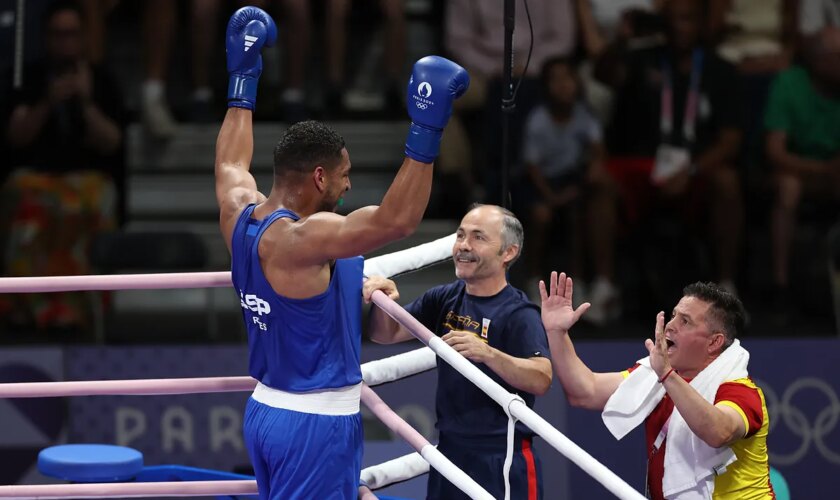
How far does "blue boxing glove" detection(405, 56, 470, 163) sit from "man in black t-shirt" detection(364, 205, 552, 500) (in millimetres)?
731

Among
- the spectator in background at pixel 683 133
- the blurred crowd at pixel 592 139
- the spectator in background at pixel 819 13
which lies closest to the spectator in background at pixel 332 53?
the blurred crowd at pixel 592 139

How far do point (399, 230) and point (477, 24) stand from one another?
455cm

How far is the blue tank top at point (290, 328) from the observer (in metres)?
3.51

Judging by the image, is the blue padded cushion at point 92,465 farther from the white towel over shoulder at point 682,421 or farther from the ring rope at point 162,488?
the white towel over shoulder at point 682,421

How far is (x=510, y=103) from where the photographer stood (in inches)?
168

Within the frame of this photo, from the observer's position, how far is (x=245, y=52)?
161 inches

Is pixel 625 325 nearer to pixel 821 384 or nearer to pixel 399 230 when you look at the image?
pixel 821 384

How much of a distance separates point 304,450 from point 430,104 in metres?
1.02

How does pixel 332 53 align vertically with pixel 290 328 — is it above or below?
above

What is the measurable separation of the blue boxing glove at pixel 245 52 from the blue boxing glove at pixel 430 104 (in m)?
0.99

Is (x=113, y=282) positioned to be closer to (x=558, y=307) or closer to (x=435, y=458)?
(x=435, y=458)

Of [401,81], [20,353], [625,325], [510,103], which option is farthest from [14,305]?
[510,103]

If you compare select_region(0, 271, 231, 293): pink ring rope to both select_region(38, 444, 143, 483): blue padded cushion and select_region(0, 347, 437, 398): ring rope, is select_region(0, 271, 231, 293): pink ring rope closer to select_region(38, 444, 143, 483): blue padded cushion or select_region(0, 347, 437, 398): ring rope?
select_region(0, 347, 437, 398): ring rope

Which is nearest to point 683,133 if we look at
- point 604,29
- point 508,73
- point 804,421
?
point 604,29
